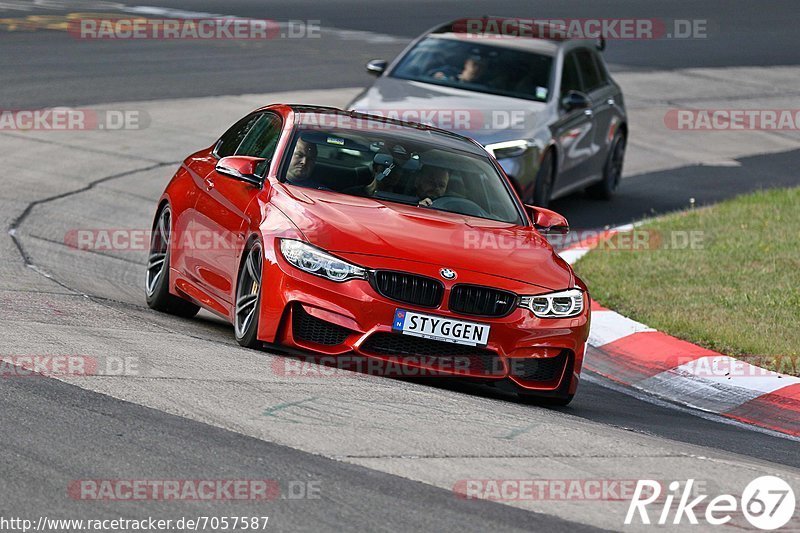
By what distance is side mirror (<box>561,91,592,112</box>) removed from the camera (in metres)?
15.1

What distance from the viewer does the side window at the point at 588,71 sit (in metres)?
16.5

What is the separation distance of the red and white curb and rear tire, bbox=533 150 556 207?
144 inches

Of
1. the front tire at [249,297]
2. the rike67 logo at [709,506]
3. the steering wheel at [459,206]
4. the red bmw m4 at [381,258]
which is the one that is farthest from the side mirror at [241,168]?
the rike67 logo at [709,506]

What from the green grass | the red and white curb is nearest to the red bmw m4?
the red and white curb

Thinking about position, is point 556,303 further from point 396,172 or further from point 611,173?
point 611,173

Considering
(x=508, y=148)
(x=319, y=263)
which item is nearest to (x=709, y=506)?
(x=319, y=263)

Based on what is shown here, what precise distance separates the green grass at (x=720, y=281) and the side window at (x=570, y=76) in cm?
188

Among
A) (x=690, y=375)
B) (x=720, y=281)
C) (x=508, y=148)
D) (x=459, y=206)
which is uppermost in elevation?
(x=459, y=206)

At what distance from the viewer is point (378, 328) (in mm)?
7641

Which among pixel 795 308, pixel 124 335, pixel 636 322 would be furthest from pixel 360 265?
pixel 795 308

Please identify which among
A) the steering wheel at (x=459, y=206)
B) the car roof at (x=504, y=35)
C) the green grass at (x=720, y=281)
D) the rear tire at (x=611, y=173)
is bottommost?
the rear tire at (x=611, y=173)

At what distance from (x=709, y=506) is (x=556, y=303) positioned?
2527 millimetres

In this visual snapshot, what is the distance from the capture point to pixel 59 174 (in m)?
14.9

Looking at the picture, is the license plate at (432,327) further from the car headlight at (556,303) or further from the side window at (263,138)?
the side window at (263,138)
